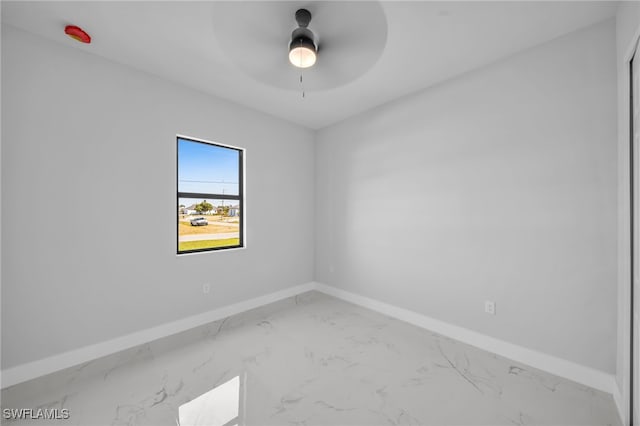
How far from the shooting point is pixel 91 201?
2172 millimetres

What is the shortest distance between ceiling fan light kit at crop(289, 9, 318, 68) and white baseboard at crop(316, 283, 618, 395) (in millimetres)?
2777

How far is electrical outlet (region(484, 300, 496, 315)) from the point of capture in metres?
2.30

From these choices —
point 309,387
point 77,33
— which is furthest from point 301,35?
point 309,387

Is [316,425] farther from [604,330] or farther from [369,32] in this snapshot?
[369,32]

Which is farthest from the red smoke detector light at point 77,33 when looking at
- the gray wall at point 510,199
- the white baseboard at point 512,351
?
the white baseboard at point 512,351

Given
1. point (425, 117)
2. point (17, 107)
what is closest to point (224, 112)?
point (17, 107)

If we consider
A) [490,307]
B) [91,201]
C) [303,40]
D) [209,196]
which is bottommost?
[490,307]

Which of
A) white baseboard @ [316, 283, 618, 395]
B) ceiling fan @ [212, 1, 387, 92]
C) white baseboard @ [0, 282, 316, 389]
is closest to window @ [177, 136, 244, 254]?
white baseboard @ [0, 282, 316, 389]

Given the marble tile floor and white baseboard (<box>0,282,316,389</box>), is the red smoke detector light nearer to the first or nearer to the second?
white baseboard (<box>0,282,316,389</box>)

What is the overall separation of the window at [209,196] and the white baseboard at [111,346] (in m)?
0.75

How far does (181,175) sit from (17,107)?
1.24 meters

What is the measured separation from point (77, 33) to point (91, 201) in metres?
1.28

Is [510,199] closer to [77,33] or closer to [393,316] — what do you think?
[393,316]

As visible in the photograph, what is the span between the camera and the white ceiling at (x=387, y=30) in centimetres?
172
